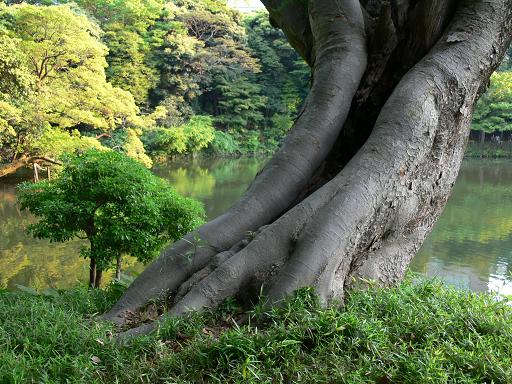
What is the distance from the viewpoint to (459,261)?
10.5m

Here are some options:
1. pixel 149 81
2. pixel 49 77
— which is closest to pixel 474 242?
pixel 49 77

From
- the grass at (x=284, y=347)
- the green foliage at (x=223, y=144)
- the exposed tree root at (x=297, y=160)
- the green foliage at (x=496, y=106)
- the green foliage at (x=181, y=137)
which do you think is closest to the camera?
the grass at (x=284, y=347)

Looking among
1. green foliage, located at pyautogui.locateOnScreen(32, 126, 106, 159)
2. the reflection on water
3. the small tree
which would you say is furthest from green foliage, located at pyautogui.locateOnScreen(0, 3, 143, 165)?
the reflection on water

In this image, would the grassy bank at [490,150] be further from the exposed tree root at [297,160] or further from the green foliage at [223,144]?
the exposed tree root at [297,160]

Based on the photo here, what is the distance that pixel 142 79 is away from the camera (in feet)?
84.0

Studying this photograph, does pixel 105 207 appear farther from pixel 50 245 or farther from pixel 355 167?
pixel 50 245

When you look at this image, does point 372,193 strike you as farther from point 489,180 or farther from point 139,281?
point 489,180

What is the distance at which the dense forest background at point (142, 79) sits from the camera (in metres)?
14.3

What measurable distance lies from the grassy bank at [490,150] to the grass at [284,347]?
31.7 meters

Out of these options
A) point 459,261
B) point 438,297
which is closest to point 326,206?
point 438,297

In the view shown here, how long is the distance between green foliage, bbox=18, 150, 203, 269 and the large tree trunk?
2.57 metres

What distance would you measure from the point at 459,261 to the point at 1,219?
11.8 metres

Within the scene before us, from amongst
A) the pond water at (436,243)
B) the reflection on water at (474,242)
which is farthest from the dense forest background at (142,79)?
the reflection on water at (474,242)

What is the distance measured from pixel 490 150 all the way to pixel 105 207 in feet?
102
